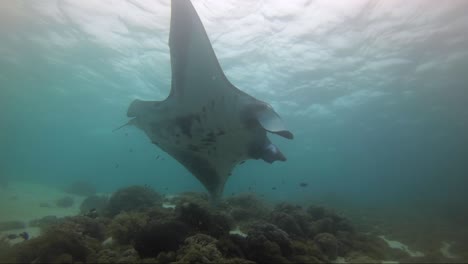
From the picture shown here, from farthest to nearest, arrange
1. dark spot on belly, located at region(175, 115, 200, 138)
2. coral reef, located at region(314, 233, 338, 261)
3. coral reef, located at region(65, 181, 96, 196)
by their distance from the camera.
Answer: coral reef, located at region(65, 181, 96, 196) → coral reef, located at region(314, 233, 338, 261) → dark spot on belly, located at region(175, 115, 200, 138)

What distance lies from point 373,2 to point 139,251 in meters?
13.8

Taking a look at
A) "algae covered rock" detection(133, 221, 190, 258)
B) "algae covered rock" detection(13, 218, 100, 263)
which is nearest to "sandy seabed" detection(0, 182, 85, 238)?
"algae covered rock" detection(13, 218, 100, 263)

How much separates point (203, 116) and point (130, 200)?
7246 millimetres

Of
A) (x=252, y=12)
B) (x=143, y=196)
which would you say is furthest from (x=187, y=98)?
(x=252, y=12)

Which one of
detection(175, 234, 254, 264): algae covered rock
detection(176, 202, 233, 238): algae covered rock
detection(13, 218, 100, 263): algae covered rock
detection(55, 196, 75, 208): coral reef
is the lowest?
detection(55, 196, 75, 208): coral reef

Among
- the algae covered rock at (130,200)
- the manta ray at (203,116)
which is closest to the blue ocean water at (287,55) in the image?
the algae covered rock at (130,200)

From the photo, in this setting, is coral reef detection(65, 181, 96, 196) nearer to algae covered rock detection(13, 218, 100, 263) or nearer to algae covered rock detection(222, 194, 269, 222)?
algae covered rock detection(222, 194, 269, 222)

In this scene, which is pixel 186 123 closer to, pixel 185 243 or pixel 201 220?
pixel 201 220

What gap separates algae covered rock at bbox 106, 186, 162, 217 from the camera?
1059 cm

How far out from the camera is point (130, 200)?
1102 centimetres

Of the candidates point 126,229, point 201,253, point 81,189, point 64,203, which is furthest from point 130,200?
point 81,189

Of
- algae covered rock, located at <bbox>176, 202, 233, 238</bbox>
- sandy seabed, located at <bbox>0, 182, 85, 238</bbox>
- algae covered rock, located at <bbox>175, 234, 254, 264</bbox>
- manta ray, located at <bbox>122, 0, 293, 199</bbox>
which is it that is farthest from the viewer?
sandy seabed, located at <bbox>0, 182, 85, 238</bbox>

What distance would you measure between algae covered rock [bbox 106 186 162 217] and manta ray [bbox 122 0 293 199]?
5030mm

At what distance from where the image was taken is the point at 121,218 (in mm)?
6562
